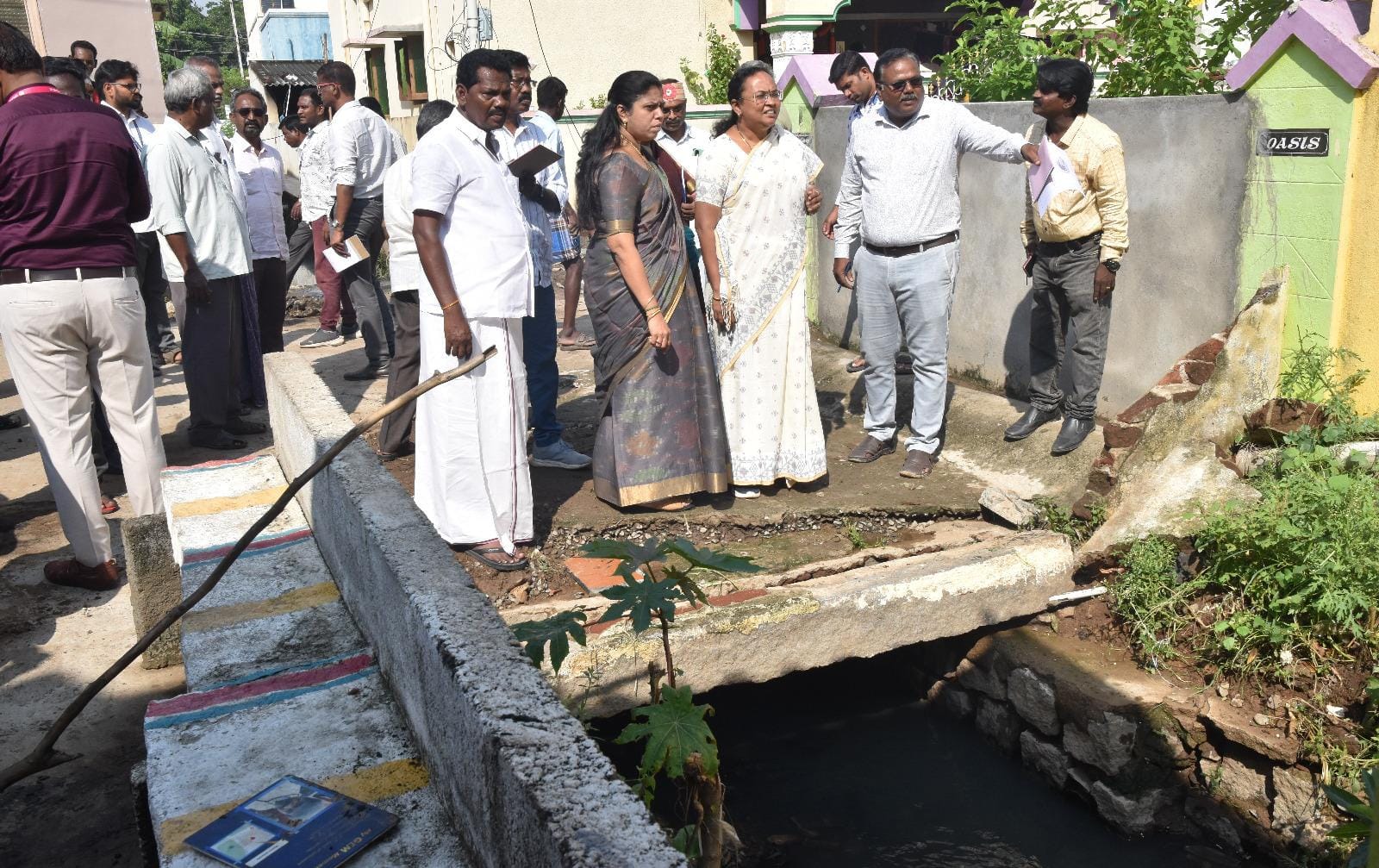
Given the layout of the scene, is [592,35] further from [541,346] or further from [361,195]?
[541,346]

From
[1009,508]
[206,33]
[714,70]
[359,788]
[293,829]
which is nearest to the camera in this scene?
[293,829]

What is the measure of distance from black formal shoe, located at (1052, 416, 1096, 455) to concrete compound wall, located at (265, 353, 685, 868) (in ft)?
10.1

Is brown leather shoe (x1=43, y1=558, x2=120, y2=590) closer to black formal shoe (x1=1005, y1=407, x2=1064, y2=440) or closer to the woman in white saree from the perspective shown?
the woman in white saree

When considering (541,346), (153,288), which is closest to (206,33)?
(153,288)

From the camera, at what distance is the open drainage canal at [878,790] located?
381 centimetres

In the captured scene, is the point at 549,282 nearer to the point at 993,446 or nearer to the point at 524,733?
the point at 993,446

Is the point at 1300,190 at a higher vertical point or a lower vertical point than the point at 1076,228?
higher

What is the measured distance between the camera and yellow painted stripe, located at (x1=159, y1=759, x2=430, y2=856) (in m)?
2.18

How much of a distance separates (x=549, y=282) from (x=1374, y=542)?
145 inches

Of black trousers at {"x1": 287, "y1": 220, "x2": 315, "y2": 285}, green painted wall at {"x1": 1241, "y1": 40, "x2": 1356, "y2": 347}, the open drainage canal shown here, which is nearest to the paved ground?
the open drainage canal

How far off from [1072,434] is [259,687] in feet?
11.8

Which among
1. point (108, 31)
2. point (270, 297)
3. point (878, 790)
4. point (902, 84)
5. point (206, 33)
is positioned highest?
point (206, 33)

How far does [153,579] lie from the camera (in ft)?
12.8

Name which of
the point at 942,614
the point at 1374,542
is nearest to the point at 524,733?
the point at 942,614
